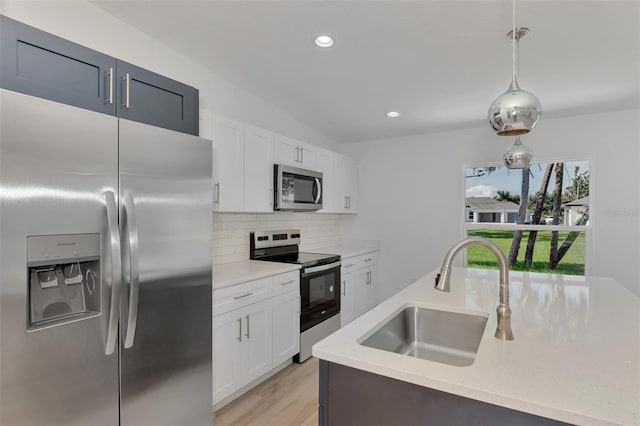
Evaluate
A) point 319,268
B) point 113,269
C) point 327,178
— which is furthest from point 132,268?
point 327,178

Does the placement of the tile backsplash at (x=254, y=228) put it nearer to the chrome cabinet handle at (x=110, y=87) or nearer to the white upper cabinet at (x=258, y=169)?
the white upper cabinet at (x=258, y=169)

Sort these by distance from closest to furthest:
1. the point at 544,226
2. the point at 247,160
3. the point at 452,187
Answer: the point at 247,160, the point at 544,226, the point at 452,187

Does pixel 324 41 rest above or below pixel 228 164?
above

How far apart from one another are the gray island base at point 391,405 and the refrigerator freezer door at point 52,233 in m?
1.02

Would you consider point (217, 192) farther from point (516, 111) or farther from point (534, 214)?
point (534, 214)

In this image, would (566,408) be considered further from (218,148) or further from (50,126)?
(218,148)

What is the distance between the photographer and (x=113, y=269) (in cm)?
150

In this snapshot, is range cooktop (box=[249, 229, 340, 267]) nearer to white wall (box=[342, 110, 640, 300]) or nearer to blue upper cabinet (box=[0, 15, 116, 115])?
white wall (box=[342, 110, 640, 300])

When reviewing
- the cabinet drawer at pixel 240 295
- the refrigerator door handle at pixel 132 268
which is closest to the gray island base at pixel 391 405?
the refrigerator door handle at pixel 132 268

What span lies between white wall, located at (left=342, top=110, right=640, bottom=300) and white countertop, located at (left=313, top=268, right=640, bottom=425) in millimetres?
2241

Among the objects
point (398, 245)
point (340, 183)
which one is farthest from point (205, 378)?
point (398, 245)

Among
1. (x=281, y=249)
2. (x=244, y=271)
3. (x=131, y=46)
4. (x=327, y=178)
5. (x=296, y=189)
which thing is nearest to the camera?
(x=131, y=46)

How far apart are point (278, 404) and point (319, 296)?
1117mm

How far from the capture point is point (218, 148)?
8.55 ft
